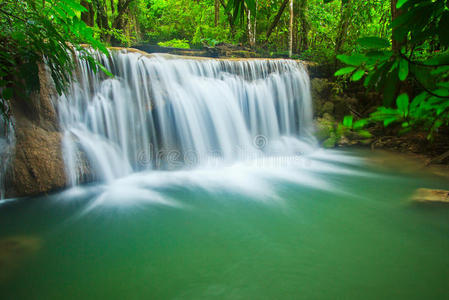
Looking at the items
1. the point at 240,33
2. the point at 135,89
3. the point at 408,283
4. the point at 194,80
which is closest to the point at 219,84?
the point at 194,80

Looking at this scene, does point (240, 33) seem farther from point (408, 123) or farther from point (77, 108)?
point (408, 123)

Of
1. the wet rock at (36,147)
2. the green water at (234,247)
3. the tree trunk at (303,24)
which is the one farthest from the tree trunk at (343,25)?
the wet rock at (36,147)

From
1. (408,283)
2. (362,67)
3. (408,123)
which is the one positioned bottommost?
(408,283)

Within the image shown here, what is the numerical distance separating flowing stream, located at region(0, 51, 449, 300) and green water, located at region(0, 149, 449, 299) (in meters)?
0.01

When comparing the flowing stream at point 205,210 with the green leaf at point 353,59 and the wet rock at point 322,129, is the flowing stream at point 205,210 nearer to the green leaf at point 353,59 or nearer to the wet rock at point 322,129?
the wet rock at point 322,129

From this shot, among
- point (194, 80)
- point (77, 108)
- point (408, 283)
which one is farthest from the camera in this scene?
point (194, 80)

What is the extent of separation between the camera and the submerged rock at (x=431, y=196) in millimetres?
3648

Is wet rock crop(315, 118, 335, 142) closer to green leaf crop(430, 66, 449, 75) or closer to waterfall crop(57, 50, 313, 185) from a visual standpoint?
waterfall crop(57, 50, 313, 185)

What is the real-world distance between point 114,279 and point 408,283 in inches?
105

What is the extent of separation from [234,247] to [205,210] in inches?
40.9

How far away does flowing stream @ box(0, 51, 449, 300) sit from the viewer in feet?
7.48

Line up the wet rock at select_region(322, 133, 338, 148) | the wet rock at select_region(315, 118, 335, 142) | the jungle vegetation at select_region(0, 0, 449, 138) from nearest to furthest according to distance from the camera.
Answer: the jungle vegetation at select_region(0, 0, 449, 138) < the wet rock at select_region(322, 133, 338, 148) < the wet rock at select_region(315, 118, 335, 142)

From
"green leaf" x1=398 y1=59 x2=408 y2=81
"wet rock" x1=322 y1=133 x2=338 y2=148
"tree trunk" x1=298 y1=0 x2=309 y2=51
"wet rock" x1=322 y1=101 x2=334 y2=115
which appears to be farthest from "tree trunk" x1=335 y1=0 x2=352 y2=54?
"green leaf" x1=398 y1=59 x2=408 y2=81

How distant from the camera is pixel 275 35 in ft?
50.0
